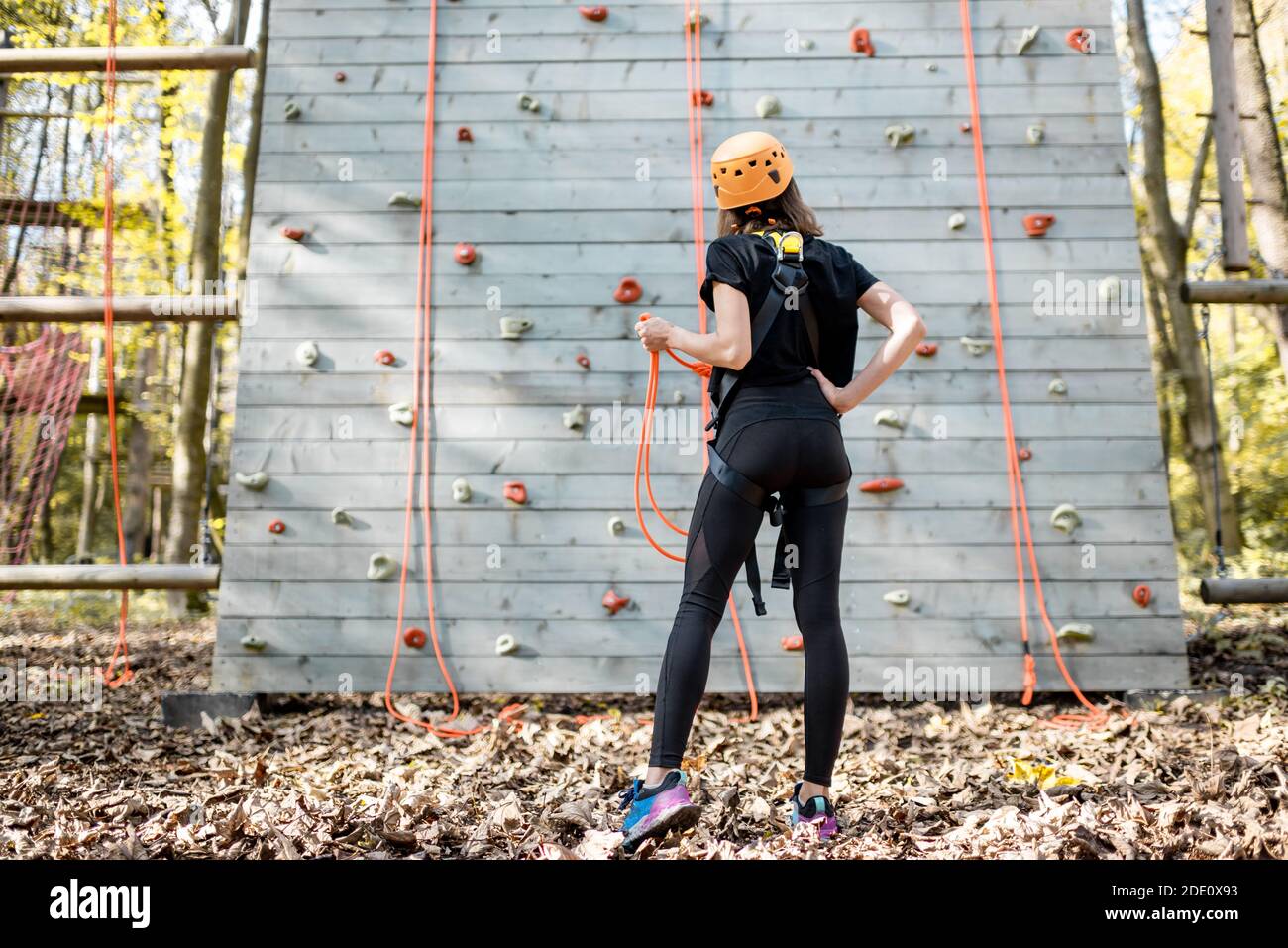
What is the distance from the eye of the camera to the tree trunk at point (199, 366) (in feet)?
23.5

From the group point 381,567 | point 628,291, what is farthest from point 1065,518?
point 381,567

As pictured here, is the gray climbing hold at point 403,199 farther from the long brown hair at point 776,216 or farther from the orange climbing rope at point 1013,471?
the orange climbing rope at point 1013,471

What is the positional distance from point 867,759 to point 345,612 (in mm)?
2191

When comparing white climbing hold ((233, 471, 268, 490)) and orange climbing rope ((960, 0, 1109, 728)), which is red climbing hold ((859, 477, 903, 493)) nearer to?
orange climbing rope ((960, 0, 1109, 728))

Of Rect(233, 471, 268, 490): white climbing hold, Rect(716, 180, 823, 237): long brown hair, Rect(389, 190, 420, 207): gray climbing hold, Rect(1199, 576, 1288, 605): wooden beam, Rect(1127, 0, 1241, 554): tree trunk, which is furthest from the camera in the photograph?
Rect(1127, 0, 1241, 554): tree trunk

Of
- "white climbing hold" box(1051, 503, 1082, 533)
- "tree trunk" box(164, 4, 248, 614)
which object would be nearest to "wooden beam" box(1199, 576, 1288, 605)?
"white climbing hold" box(1051, 503, 1082, 533)

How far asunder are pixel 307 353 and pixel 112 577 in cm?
123

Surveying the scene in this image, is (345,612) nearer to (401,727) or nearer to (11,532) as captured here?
(401,727)

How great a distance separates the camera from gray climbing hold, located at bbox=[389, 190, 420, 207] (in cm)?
420

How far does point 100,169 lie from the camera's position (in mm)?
8531

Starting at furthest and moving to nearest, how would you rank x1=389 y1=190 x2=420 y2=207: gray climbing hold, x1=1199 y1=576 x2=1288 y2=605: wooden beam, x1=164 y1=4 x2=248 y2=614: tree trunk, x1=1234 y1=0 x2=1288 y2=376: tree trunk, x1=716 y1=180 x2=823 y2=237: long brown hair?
x1=164 y1=4 x2=248 y2=614: tree trunk → x1=1234 y1=0 x2=1288 y2=376: tree trunk → x1=389 y1=190 x2=420 y2=207: gray climbing hold → x1=1199 y1=576 x2=1288 y2=605: wooden beam → x1=716 y1=180 x2=823 y2=237: long brown hair

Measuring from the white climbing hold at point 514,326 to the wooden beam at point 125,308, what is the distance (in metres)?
1.12

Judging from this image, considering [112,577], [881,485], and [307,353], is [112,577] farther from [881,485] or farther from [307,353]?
[881,485]

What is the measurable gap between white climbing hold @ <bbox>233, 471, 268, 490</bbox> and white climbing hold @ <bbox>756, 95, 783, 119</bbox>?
2639mm
